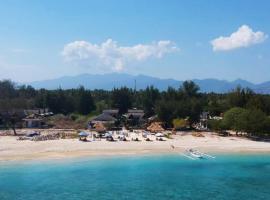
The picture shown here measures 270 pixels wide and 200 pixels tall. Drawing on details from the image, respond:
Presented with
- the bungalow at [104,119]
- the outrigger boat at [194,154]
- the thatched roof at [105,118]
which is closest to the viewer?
the outrigger boat at [194,154]

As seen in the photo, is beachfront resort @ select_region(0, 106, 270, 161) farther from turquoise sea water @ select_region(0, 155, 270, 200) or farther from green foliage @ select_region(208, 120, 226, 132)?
turquoise sea water @ select_region(0, 155, 270, 200)

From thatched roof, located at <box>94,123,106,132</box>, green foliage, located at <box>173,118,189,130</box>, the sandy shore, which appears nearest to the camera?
the sandy shore

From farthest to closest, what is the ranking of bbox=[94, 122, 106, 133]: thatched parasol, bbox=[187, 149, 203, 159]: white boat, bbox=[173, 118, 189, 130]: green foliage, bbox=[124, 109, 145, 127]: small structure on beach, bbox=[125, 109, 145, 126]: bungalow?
bbox=[125, 109, 145, 126]: bungalow
bbox=[124, 109, 145, 127]: small structure on beach
bbox=[173, 118, 189, 130]: green foliage
bbox=[94, 122, 106, 133]: thatched parasol
bbox=[187, 149, 203, 159]: white boat

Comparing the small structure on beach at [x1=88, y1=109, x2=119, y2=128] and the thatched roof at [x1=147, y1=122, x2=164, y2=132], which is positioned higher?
the small structure on beach at [x1=88, y1=109, x2=119, y2=128]

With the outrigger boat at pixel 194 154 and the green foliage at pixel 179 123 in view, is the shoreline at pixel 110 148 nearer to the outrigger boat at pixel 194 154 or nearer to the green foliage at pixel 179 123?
the outrigger boat at pixel 194 154

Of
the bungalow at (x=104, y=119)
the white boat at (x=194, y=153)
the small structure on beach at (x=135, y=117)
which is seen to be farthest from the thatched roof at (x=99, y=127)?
the white boat at (x=194, y=153)

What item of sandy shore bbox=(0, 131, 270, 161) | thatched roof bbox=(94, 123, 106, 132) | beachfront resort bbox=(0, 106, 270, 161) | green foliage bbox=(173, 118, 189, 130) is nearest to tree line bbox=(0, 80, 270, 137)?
green foliage bbox=(173, 118, 189, 130)

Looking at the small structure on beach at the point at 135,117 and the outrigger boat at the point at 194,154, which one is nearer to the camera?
the outrigger boat at the point at 194,154

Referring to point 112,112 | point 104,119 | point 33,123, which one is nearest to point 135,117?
point 112,112

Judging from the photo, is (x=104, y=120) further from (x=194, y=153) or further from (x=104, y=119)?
(x=194, y=153)
